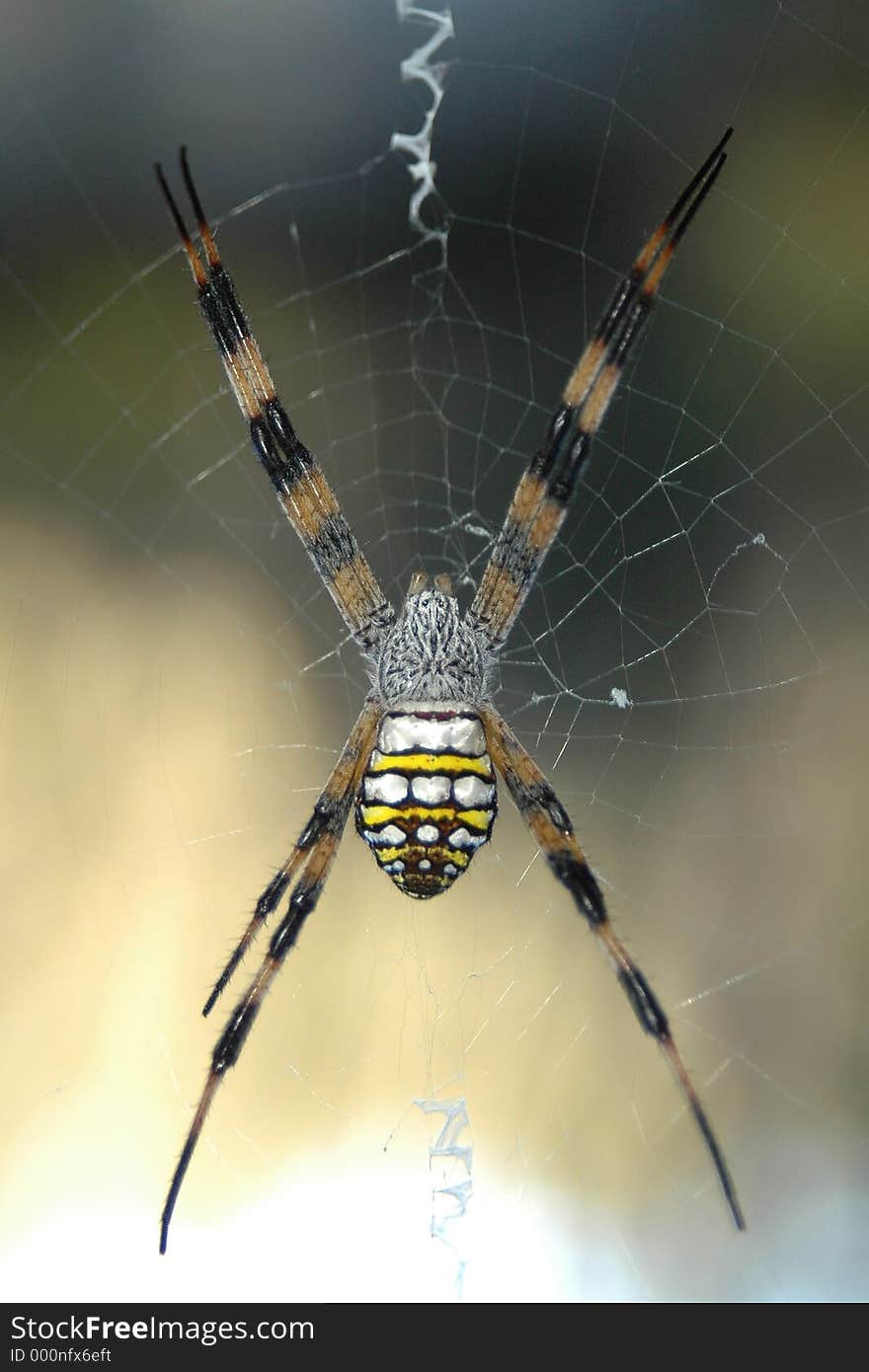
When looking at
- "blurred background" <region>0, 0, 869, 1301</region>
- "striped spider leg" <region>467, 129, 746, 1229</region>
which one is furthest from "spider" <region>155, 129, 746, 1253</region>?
"blurred background" <region>0, 0, 869, 1301</region>

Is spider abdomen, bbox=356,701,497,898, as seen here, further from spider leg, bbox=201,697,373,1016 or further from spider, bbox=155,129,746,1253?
spider leg, bbox=201,697,373,1016

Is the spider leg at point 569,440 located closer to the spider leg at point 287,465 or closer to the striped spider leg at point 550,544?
the striped spider leg at point 550,544

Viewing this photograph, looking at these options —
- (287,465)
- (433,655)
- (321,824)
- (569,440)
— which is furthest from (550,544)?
(321,824)

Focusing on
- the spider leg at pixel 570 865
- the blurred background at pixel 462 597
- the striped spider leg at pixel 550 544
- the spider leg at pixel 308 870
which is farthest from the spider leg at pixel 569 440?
the blurred background at pixel 462 597

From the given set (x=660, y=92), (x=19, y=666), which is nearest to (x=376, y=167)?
(x=660, y=92)

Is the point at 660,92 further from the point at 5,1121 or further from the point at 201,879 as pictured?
the point at 5,1121

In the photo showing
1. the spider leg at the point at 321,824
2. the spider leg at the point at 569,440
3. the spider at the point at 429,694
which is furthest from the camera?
the spider leg at the point at 321,824

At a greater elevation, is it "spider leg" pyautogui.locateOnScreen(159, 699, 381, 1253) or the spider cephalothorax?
the spider cephalothorax
